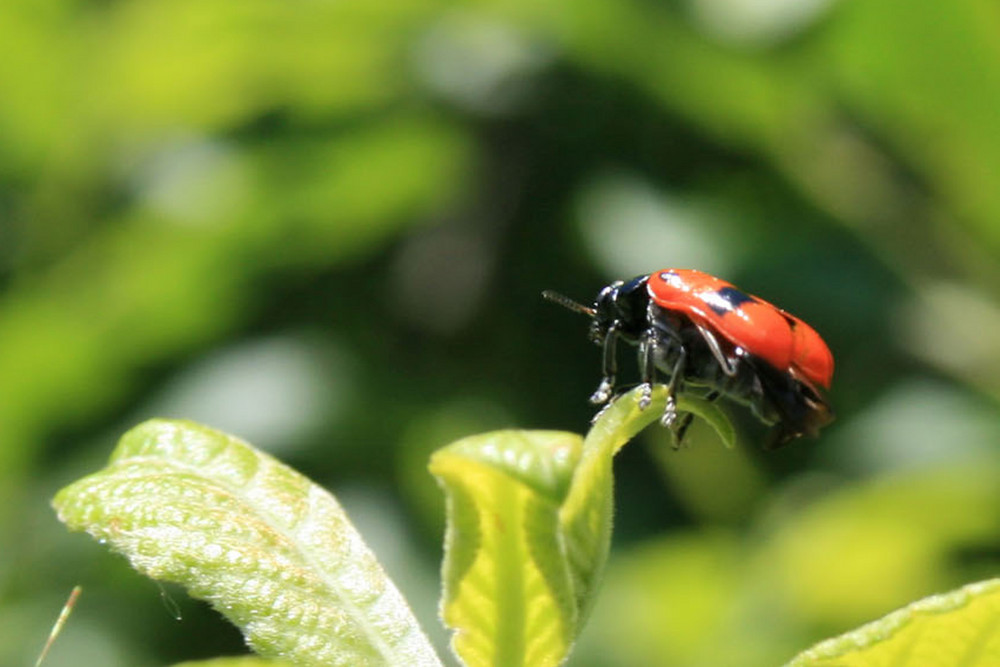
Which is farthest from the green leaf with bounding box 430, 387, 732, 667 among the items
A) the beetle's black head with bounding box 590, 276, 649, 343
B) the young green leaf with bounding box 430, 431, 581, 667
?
the beetle's black head with bounding box 590, 276, 649, 343

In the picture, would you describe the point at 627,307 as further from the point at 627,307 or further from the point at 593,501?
the point at 593,501

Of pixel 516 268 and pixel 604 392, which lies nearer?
pixel 604 392

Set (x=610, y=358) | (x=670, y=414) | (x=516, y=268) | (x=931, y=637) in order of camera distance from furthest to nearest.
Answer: (x=516, y=268) → (x=610, y=358) → (x=670, y=414) → (x=931, y=637)

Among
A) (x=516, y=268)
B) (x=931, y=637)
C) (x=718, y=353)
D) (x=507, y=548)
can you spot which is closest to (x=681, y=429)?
(x=718, y=353)

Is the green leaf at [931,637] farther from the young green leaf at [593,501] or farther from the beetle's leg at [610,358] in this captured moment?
the beetle's leg at [610,358]

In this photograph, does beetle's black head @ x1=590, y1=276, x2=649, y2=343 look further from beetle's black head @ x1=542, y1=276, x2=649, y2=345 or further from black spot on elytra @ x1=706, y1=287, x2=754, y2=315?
black spot on elytra @ x1=706, y1=287, x2=754, y2=315

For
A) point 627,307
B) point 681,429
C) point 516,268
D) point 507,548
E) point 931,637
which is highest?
point 516,268
